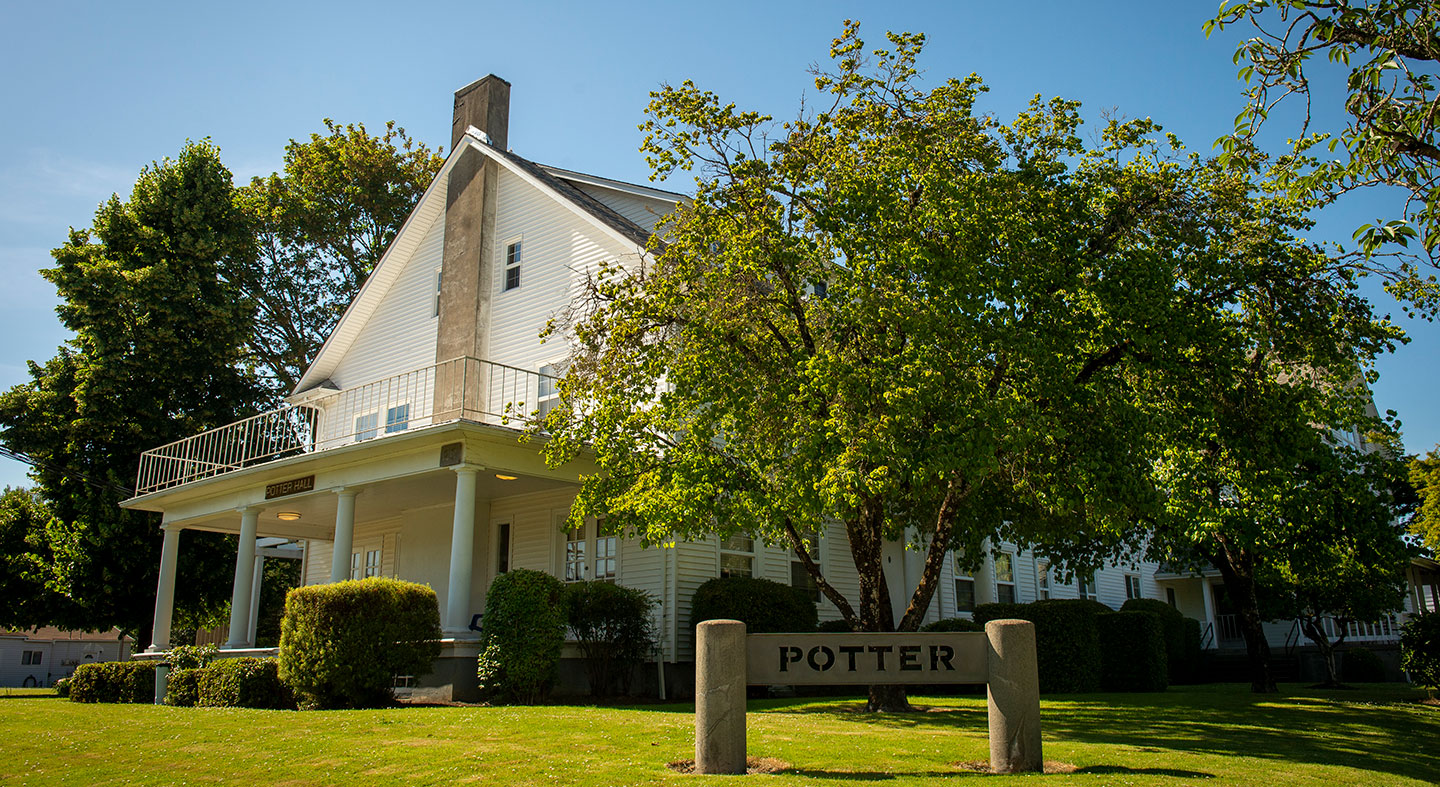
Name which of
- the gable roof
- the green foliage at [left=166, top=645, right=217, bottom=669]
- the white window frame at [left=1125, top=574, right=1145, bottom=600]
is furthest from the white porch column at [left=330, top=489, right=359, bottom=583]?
the white window frame at [left=1125, top=574, right=1145, bottom=600]

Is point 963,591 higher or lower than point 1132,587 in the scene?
lower

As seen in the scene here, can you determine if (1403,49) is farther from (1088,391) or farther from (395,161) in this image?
(395,161)

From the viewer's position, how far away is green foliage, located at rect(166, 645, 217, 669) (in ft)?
55.1

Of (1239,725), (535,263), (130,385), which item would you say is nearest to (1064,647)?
(1239,725)

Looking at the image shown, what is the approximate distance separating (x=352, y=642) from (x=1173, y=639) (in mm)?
21682

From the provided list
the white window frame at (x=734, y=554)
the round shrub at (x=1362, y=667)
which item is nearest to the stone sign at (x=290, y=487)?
the white window frame at (x=734, y=554)

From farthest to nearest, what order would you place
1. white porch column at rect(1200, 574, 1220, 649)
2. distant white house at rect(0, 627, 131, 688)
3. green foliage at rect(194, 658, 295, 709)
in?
distant white house at rect(0, 627, 131, 688), white porch column at rect(1200, 574, 1220, 649), green foliage at rect(194, 658, 295, 709)

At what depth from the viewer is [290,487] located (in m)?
19.2

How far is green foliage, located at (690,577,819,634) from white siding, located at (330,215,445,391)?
31.9 ft

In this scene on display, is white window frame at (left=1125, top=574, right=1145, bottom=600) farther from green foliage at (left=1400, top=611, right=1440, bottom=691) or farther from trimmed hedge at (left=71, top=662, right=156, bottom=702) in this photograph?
trimmed hedge at (left=71, top=662, right=156, bottom=702)

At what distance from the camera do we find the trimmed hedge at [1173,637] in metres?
26.3

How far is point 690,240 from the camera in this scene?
1346 cm

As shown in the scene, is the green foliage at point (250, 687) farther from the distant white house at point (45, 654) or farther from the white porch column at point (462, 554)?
the distant white house at point (45, 654)

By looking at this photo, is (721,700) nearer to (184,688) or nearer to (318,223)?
(184,688)
